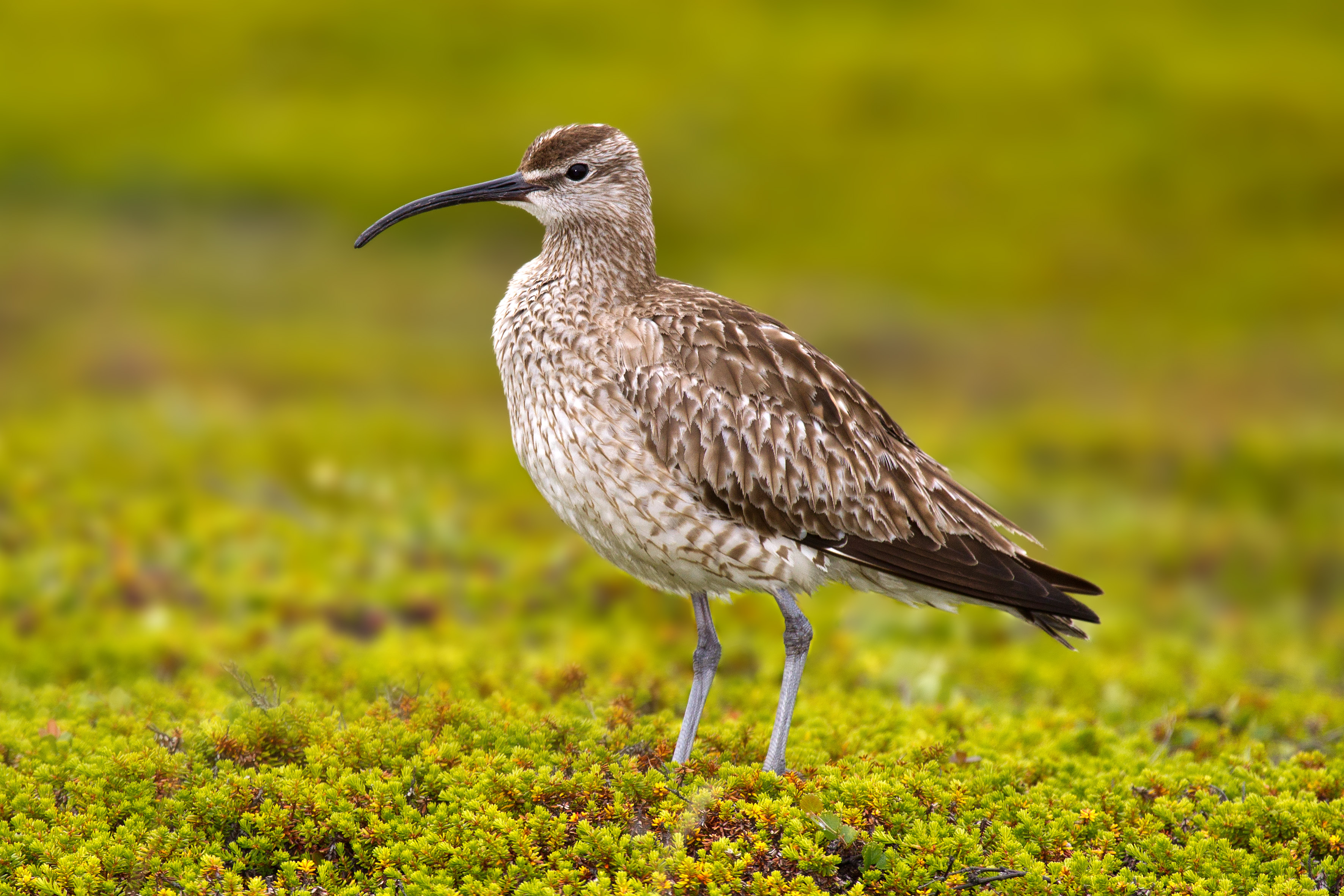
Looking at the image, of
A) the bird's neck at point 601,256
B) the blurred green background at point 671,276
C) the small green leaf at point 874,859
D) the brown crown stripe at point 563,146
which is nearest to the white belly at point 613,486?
the bird's neck at point 601,256

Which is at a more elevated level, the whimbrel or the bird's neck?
the bird's neck

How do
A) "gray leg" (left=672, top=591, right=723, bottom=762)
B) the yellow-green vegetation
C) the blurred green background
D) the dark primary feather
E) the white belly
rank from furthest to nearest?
the blurred green background → "gray leg" (left=672, top=591, right=723, bottom=762) → the dark primary feather → the white belly → the yellow-green vegetation

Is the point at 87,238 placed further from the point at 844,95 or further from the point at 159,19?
the point at 844,95

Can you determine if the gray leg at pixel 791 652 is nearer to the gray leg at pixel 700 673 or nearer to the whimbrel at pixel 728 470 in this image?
the whimbrel at pixel 728 470

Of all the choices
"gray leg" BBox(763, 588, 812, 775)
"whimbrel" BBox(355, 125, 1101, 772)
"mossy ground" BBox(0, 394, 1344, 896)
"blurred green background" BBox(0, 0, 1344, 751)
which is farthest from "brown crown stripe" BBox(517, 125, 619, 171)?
"blurred green background" BBox(0, 0, 1344, 751)

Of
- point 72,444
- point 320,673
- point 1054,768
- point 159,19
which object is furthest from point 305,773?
point 159,19

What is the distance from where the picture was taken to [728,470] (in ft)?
23.2

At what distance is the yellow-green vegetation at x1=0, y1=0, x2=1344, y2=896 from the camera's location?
21.2ft

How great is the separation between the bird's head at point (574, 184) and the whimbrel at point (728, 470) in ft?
0.88

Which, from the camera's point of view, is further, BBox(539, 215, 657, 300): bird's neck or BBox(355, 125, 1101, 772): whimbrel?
BBox(539, 215, 657, 300): bird's neck

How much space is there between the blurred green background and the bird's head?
2971 mm

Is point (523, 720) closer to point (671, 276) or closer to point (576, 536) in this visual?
point (576, 536)

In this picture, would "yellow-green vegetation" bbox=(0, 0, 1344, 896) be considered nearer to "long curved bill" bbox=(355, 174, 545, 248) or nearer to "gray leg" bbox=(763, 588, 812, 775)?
"gray leg" bbox=(763, 588, 812, 775)

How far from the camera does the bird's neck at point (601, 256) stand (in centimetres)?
786
